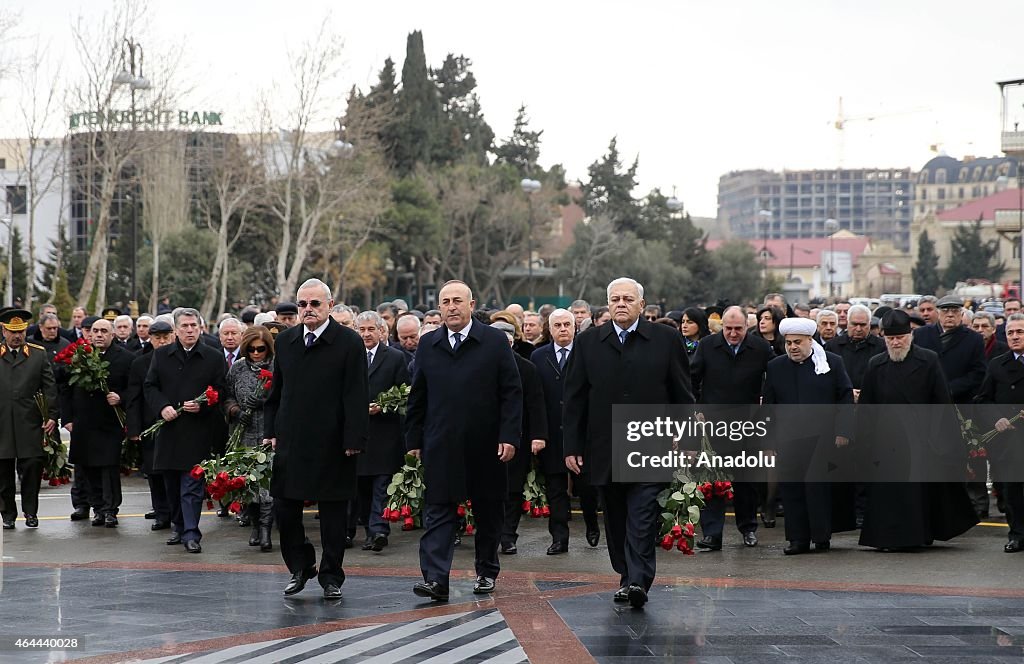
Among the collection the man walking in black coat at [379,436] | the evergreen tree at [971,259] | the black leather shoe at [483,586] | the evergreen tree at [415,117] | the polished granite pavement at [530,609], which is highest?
the evergreen tree at [415,117]

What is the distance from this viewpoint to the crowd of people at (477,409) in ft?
29.8

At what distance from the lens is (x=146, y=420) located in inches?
506

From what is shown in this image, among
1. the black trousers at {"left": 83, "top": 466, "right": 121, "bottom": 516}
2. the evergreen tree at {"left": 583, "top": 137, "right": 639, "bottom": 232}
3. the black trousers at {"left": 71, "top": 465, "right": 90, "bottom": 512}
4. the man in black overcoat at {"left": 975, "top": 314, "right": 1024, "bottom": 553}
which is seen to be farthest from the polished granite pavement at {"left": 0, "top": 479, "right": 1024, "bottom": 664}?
the evergreen tree at {"left": 583, "top": 137, "right": 639, "bottom": 232}

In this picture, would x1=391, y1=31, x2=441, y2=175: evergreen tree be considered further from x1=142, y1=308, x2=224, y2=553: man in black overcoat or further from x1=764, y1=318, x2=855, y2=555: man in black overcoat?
x1=764, y1=318, x2=855, y2=555: man in black overcoat

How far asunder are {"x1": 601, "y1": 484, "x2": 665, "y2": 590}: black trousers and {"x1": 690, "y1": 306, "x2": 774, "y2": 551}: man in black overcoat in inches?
110

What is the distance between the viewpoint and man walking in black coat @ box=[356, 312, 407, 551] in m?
11.8

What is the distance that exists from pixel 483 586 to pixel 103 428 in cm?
555

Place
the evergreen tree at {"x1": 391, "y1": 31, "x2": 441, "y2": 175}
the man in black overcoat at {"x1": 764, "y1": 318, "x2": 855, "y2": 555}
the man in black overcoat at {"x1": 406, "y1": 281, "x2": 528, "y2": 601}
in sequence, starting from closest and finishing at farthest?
the man in black overcoat at {"x1": 406, "y1": 281, "x2": 528, "y2": 601}
the man in black overcoat at {"x1": 764, "y1": 318, "x2": 855, "y2": 555}
the evergreen tree at {"x1": 391, "y1": 31, "x2": 441, "y2": 175}

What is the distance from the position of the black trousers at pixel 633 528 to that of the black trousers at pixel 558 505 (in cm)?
222

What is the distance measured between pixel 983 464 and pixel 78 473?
27.7 feet

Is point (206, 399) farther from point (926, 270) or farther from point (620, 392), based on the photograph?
point (926, 270)

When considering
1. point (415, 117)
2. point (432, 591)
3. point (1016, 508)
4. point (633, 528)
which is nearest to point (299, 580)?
point (432, 591)

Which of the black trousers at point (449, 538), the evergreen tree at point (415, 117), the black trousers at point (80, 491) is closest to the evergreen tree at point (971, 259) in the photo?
the evergreen tree at point (415, 117)

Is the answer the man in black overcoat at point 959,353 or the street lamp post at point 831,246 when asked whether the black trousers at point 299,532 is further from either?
the street lamp post at point 831,246
